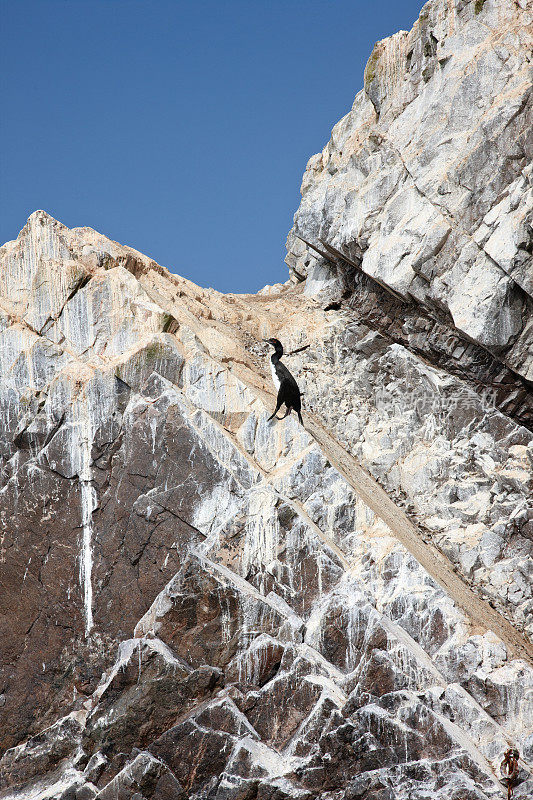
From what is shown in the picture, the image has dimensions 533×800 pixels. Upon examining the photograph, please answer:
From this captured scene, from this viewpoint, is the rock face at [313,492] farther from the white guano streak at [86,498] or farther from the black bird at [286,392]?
the black bird at [286,392]

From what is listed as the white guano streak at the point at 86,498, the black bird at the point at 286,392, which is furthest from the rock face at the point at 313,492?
the black bird at the point at 286,392

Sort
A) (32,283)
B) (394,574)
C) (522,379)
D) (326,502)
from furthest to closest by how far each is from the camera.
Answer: (32,283), (522,379), (326,502), (394,574)

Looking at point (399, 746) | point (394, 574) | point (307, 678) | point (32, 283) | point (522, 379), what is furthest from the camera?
point (32, 283)

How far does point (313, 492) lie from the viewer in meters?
18.9

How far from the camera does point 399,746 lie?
14.8 meters

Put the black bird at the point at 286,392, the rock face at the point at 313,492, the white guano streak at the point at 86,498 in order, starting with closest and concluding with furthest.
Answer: the rock face at the point at 313,492
the white guano streak at the point at 86,498
the black bird at the point at 286,392

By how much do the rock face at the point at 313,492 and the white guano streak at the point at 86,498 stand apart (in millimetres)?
54

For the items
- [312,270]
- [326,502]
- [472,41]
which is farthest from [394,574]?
[472,41]

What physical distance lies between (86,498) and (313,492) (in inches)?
216

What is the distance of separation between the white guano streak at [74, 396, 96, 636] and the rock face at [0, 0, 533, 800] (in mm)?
54

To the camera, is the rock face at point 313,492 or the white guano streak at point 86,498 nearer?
the rock face at point 313,492

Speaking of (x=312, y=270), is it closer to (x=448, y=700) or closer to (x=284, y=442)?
(x=284, y=442)

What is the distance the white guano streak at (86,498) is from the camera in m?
18.9

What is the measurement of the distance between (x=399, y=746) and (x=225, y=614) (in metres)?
4.25
